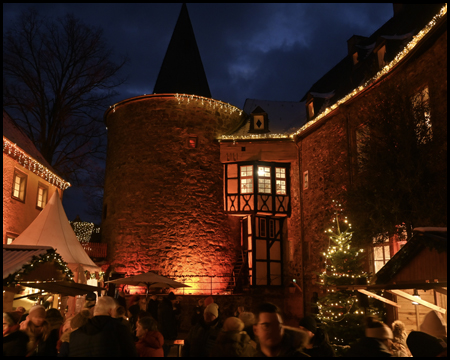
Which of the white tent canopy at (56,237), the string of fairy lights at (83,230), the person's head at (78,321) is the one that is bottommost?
the person's head at (78,321)

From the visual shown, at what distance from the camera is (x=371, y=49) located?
1722cm

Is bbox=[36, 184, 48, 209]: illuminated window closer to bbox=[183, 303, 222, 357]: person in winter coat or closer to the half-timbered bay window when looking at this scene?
the half-timbered bay window

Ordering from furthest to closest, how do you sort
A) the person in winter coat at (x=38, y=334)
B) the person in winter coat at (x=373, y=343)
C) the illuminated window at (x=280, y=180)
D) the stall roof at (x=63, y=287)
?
the illuminated window at (x=280, y=180) < the stall roof at (x=63, y=287) < the person in winter coat at (x=38, y=334) < the person in winter coat at (x=373, y=343)

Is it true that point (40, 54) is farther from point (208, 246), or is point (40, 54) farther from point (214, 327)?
point (214, 327)

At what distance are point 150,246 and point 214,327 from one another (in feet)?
43.5

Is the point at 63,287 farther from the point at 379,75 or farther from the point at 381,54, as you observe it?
the point at 381,54

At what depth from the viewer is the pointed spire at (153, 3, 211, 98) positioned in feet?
67.4

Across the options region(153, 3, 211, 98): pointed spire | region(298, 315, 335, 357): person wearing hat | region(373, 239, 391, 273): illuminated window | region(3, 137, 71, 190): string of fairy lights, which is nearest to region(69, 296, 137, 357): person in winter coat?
region(298, 315, 335, 357): person wearing hat

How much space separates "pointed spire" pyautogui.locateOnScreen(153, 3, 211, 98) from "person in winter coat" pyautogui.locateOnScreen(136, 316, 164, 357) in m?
16.0

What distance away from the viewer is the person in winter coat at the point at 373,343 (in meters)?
3.56

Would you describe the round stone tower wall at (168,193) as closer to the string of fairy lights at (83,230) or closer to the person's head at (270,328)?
the string of fairy lights at (83,230)

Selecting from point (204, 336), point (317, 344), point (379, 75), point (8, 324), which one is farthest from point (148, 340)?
point (379, 75)

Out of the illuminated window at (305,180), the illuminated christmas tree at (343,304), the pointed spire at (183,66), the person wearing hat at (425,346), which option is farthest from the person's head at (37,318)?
the pointed spire at (183,66)

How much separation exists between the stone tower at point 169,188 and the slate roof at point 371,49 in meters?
4.88
